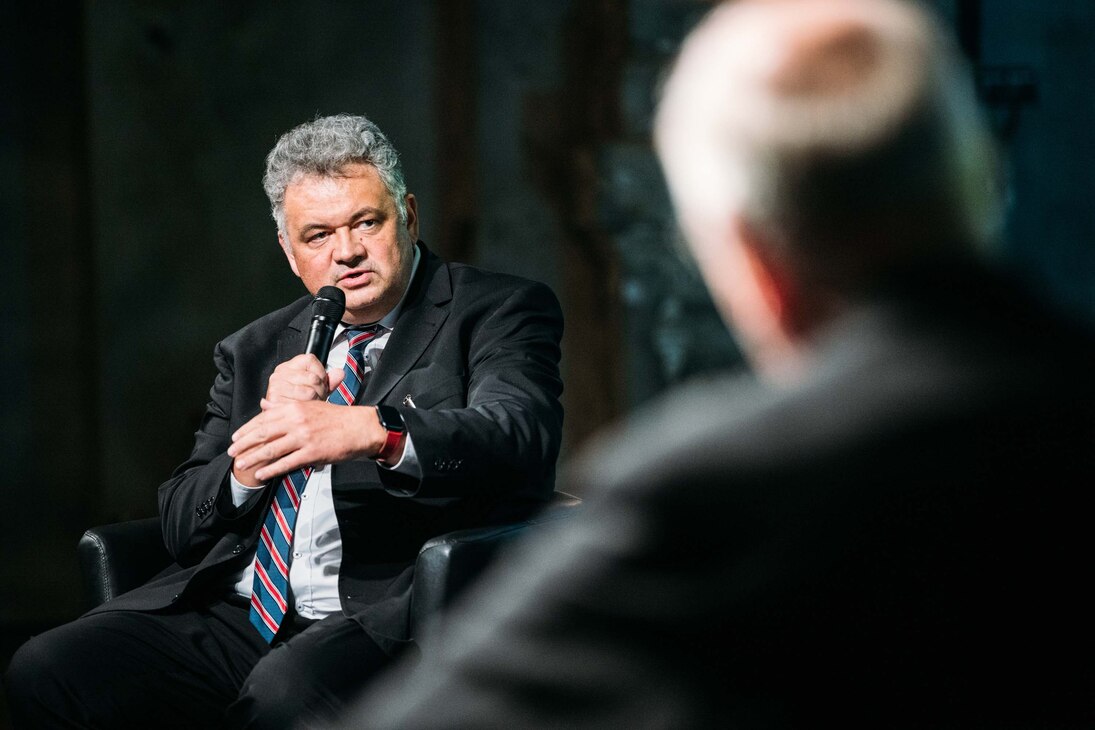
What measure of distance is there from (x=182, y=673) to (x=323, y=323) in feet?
2.30

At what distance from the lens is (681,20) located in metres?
4.14

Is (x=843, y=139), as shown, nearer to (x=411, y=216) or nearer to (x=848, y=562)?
(x=848, y=562)

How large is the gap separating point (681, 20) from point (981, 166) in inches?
137

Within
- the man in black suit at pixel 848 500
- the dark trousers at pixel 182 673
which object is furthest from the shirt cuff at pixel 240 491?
the man in black suit at pixel 848 500

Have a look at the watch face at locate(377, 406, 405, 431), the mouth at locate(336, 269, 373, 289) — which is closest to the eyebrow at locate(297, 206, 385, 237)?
the mouth at locate(336, 269, 373, 289)

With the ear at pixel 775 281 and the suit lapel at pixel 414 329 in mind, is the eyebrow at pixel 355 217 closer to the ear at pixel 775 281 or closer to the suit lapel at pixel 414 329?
the suit lapel at pixel 414 329

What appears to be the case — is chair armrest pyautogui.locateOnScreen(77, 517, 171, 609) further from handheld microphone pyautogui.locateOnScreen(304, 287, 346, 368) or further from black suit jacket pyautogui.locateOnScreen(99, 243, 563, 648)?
handheld microphone pyautogui.locateOnScreen(304, 287, 346, 368)

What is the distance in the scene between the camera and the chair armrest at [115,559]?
8.20 ft

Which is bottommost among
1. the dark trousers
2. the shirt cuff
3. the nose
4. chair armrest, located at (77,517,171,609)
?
the dark trousers

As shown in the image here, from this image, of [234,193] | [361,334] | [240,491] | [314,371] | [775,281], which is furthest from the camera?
[234,193]

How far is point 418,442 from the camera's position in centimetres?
220

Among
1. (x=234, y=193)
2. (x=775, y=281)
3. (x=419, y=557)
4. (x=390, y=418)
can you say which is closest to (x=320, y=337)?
(x=390, y=418)

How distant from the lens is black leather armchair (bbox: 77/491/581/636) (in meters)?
2.09

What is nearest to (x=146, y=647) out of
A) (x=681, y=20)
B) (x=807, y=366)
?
(x=807, y=366)
